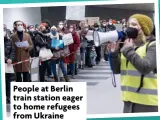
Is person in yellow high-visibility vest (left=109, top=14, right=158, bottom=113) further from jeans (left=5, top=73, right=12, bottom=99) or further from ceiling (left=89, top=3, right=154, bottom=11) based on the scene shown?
jeans (left=5, top=73, right=12, bottom=99)

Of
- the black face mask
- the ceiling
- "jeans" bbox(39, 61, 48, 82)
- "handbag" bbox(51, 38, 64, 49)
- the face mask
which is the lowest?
"jeans" bbox(39, 61, 48, 82)

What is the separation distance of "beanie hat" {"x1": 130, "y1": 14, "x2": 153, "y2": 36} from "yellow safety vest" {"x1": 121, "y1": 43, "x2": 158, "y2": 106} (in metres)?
0.07

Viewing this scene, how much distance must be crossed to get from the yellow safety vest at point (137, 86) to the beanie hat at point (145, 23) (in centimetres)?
7

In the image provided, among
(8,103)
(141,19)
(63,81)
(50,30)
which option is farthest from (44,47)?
(141,19)

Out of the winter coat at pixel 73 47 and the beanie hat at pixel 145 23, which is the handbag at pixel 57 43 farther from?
the beanie hat at pixel 145 23

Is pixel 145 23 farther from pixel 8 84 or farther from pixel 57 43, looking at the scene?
pixel 8 84

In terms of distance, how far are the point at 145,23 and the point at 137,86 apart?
30 cm

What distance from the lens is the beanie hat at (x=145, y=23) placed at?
1379 millimetres

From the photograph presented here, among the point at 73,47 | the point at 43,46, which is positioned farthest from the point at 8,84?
the point at 73,47

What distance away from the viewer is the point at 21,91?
141 centimetres

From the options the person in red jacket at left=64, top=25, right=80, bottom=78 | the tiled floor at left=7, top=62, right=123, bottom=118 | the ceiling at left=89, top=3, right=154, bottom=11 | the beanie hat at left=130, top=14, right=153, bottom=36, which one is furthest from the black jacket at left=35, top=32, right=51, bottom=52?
the beanie hat at left=130, top=14, right=153, bottom=36

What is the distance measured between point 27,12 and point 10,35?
0.14 meters

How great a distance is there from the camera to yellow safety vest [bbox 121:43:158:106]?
1.39 m

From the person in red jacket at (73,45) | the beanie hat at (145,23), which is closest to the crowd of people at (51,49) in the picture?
the person in red jacket at (73,45)
